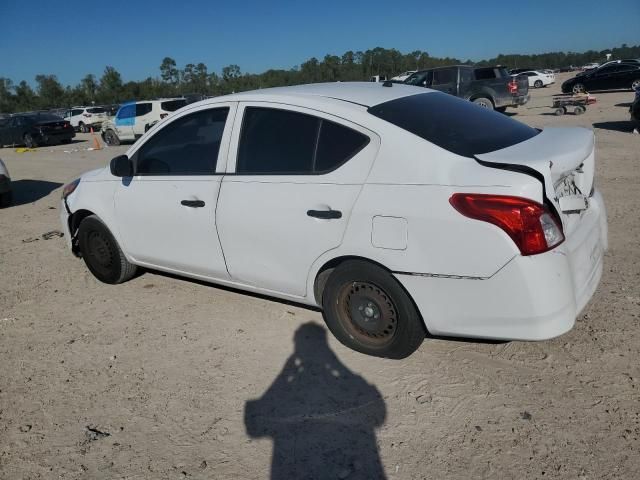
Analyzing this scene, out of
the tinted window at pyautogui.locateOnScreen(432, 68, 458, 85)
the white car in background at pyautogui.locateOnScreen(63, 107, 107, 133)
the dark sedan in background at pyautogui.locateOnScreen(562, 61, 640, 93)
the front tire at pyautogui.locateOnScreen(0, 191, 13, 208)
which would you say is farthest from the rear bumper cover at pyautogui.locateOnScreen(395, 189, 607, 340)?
the white car in background at pyautogui.locateOnScreen(63, 107, 107, 133)

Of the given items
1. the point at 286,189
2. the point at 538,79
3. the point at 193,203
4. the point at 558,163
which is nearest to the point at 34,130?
the point at 193,203

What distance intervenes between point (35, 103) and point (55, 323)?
79.4 m

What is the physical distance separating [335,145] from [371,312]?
1.05 meters

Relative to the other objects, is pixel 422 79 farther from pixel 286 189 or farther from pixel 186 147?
pixel 286 189

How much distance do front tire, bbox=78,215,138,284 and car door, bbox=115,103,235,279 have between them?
1.07 feet

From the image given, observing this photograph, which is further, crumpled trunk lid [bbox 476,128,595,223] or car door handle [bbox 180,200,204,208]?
car door handle [bbox 180,200,204,208]

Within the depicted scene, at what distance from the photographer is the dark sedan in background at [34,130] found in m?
22.1

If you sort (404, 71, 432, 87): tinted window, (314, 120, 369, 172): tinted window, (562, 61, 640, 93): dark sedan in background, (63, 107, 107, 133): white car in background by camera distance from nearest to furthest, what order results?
(314, 120, 369, 172): tinted window, (404, 71, 432, 87): tinted window, (562, 61, 640, 93): dark sedan in background, (63, 107, 107, 133): white car in background

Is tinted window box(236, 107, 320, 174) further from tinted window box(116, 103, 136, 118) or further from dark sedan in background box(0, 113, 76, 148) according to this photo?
dark sedan in background box(0, 113, 76, 148)

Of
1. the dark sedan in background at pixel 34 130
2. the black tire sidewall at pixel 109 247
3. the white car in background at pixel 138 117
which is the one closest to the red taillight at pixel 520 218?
the black tire sidewall at pixel 109 247

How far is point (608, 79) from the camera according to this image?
25.8 metres

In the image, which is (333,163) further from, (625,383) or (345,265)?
(625,383)

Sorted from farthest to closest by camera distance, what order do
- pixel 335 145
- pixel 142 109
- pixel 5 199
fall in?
pixel 142 109
pixel 5 199
pixel 335 145

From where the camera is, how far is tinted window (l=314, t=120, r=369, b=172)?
2.97m
